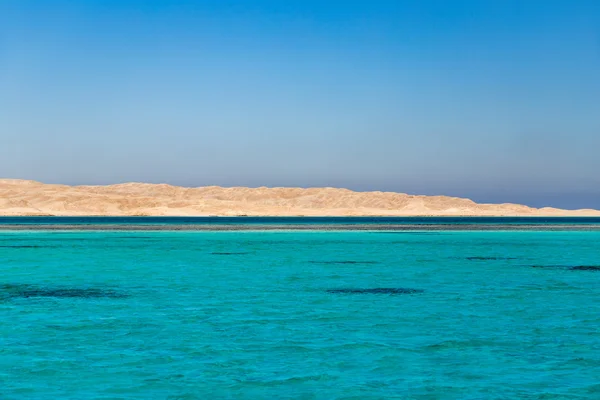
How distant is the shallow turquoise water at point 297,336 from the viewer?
11.8 meters

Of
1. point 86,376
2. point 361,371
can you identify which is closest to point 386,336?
point 361,371

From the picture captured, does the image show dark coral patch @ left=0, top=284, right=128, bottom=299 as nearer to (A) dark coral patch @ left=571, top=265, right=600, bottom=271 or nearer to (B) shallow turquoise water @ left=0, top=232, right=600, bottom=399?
(B) shallow turquoise water @ left=0, top=232, right=600, bottom=399

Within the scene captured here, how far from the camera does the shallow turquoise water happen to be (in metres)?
11.8

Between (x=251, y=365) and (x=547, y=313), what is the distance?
380 inches

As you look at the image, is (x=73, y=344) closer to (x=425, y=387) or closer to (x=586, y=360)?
(x=425, y=387)

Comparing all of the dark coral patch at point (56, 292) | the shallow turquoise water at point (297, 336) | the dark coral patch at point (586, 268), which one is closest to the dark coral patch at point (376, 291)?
the shallow turquoise water at point (297, 336)

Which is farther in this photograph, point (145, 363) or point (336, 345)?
point (336, 345)

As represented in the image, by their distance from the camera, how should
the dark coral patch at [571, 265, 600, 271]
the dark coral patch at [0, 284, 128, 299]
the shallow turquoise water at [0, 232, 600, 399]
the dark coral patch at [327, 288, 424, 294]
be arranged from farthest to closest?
the dark coral patch at [571, 265, 600, 271], the dark coral patch at [327, 288, 424, 294], the dark coral patch at [0, 284, 128, 299], the shallow turquoise water at [0, 232, 600, 399]

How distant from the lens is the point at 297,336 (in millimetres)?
15781

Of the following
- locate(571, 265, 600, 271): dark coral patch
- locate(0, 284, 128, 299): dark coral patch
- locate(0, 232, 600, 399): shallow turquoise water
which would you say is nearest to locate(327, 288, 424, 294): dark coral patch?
locate(0, 232, 600, 399): shallow turquoise water

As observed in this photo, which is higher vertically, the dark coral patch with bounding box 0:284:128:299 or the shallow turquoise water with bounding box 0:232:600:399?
the shallow turquoise water with bounding box 0:232:600:399

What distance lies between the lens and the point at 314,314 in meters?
18.9

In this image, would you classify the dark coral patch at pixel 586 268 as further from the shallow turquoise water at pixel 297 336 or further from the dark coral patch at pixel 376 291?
the dark coral patch at pixel 376 291

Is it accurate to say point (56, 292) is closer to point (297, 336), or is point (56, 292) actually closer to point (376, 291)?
point (376, 291)
